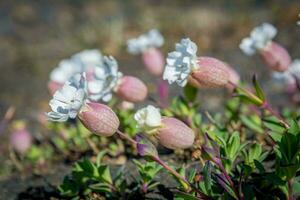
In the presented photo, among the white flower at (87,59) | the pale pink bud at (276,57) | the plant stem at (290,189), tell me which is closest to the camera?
the plant stem at (290,189)

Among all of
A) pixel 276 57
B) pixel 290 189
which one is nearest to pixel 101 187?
pixel 290 189

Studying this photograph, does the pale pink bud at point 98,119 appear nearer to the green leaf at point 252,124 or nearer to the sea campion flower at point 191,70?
the sea campion flower at point 191,70

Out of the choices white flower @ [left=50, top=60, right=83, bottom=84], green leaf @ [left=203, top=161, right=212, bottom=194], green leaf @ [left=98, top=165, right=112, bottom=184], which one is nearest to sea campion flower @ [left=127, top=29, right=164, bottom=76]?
white flower @ [left=50, top=60, right=83, bottom=84]

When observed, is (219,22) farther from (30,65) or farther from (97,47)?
(30,65)

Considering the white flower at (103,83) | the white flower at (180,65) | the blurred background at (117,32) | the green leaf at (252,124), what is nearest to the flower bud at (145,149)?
the white flower at (180,65)

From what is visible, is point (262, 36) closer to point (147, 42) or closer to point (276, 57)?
point (276, 57)

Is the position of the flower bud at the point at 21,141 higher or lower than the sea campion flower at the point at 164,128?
lower

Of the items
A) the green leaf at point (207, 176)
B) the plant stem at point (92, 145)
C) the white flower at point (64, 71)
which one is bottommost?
the plant stem at point (92, 145)
